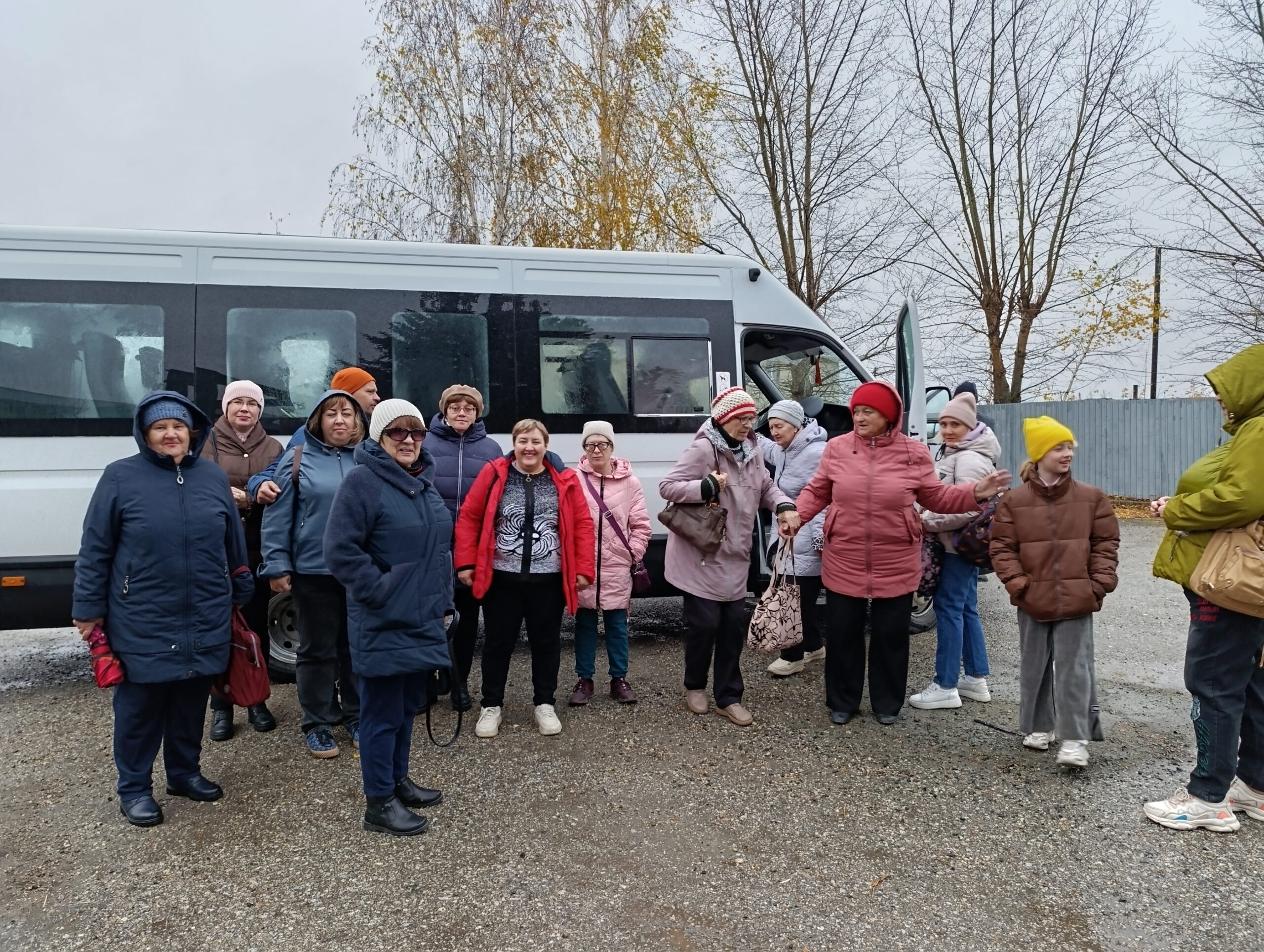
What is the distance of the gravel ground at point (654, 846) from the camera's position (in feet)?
8.43

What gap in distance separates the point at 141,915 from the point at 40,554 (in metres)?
2.89

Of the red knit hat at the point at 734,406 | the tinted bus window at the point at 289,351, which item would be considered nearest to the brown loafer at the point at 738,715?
the red knit hat at the point at 734,406

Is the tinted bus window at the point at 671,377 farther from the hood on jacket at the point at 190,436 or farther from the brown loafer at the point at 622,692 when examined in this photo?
the hood on jacket at the point at 190,436

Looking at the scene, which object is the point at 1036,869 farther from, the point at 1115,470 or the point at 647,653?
the point at 1115,470

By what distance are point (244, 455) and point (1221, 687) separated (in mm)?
4544

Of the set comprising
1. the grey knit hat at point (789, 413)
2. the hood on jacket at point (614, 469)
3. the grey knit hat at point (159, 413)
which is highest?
the grey knit hat at point (789, 413)

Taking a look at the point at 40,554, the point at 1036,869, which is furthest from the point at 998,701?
the point at 40,554

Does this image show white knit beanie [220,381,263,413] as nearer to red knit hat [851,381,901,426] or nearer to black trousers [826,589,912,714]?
red knit hat [851,381,901,426]

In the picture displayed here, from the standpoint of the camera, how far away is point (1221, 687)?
3.12 m

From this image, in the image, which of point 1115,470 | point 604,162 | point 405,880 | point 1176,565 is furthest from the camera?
point 1115,470

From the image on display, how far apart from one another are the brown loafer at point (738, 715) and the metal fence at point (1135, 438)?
1264 centimetres

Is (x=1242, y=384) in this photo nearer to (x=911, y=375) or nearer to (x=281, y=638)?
(x=911, y=375)

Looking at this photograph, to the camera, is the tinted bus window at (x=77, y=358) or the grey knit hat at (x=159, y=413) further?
the tinted bus window at (x=77, y=358)

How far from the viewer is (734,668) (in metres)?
4.44
